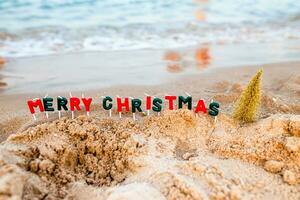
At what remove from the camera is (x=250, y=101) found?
4.94 m

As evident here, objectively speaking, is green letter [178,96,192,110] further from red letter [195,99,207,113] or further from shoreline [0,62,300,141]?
shoreline [0,62,300,141]

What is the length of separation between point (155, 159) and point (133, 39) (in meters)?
6.94

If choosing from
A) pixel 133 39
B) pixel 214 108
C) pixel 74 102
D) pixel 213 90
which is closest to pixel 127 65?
pixel 213 90

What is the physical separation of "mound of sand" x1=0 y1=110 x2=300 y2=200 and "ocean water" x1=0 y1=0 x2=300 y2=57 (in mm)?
5152

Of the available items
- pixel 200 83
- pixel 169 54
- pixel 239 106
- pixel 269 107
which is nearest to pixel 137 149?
pixel 239 106

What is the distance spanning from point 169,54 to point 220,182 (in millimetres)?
5655

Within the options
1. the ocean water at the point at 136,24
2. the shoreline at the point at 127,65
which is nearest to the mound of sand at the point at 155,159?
the shoreline at the point at 127,65

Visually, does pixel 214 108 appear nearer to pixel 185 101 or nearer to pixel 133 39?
pixel 185 101

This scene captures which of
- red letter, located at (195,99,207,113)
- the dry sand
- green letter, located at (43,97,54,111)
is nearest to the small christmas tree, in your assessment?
the dry sand

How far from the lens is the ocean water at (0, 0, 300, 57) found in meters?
10.5

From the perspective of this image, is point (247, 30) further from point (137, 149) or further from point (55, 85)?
point (137, 149)

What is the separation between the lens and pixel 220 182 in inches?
155

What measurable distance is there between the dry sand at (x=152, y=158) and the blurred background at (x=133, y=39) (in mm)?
2194

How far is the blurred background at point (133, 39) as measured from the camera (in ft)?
25.9
